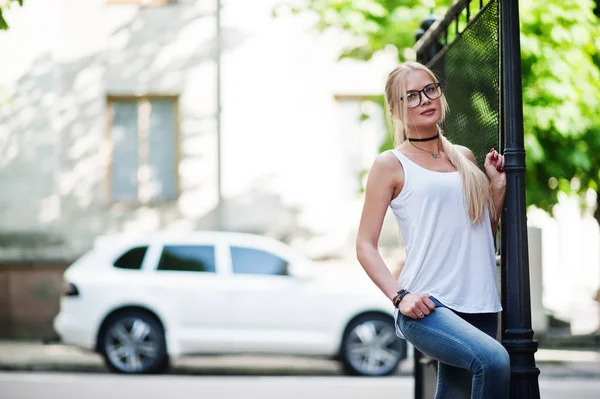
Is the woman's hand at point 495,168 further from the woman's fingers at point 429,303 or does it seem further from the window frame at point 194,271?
the window frame at point 194,271

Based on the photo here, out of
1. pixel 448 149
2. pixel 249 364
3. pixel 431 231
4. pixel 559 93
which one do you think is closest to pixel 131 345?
pixel 249 364

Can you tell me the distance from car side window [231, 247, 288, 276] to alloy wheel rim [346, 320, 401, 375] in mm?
1195

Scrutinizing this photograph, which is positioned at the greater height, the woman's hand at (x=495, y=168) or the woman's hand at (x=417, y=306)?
the woman's hand at (x=495, y=168)

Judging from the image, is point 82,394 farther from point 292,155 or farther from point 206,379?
point 292,155

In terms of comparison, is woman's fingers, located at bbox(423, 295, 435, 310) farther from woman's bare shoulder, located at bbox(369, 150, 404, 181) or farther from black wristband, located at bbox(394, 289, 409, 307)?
woman's bare shoulder, located at bbox(369, 150, 404, 181)

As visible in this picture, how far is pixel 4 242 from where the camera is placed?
1867cm

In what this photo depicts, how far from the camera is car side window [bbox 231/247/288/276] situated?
12.9 m

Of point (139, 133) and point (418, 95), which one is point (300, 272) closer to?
point (139, 133)

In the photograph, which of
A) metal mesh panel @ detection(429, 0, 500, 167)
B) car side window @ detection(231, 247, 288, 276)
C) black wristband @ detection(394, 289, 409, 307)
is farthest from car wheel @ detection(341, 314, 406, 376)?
black wristband @ detection(394, 289, 409, 307)

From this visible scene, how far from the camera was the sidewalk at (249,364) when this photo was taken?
43.5ft

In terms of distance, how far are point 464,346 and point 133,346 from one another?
9.44m

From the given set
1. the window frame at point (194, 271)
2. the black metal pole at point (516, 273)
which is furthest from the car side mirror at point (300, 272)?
the black metal pole at point (516, 273)

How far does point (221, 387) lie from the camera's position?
1117 centimetres

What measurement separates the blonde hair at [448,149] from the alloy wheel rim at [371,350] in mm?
8524
